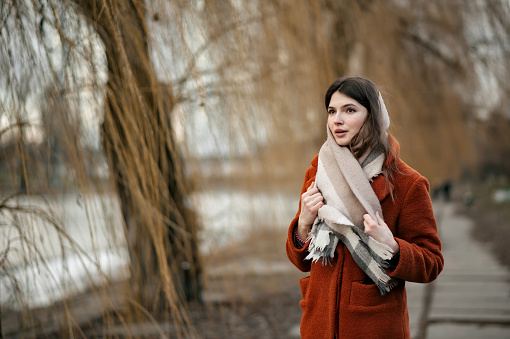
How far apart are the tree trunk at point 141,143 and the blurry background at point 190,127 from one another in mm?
16

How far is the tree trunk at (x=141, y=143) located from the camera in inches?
72.5

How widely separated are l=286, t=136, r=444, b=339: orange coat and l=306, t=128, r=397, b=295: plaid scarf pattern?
1.6 inches

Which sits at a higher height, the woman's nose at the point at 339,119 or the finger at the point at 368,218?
the woman's nose at the point at 339,119

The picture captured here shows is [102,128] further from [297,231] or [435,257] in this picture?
[435,257]

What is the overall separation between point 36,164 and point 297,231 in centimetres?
116

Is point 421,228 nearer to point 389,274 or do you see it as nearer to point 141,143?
point 389,274

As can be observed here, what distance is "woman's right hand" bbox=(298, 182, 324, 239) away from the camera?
141 cm

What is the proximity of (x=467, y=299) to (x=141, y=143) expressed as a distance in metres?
3.18

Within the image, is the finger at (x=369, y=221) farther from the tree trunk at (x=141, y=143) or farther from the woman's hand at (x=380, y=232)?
the tree trunk at (x=141, y=143)

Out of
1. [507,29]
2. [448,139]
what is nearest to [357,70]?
[507,29]

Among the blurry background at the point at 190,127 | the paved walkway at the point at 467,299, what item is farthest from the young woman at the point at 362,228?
the paved walkway at the point at 467,299

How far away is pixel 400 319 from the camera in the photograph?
1.40m

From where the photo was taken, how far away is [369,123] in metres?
1.43

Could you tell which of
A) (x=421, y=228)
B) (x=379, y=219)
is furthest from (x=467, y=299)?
(x=379, y=219)
